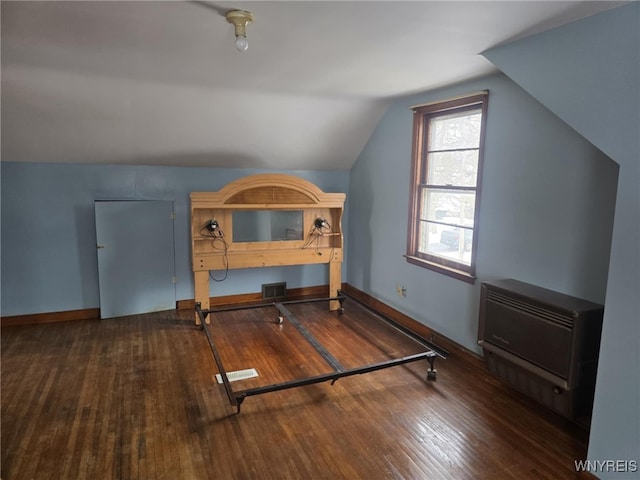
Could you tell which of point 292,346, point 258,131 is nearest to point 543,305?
point 292,346

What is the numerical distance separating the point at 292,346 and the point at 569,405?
7.62 feet

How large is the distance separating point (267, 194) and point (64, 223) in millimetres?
2277

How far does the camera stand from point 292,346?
13.1ft

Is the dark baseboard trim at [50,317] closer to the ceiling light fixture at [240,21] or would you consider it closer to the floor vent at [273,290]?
the floor vent at [273,290]

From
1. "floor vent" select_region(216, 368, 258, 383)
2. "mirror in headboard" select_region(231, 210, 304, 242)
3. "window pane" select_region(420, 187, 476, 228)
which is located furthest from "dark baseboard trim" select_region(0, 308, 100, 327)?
"window pane" select_region(420, 187, 476, 228)

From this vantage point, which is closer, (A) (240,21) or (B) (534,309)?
(A) (240,21)

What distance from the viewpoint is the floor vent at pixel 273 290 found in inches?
217

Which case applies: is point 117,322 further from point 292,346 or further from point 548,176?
point 548,176

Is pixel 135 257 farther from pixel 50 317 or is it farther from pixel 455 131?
pixel 455 131

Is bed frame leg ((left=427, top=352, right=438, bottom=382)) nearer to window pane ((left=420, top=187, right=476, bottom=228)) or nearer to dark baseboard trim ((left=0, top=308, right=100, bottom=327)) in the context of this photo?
window pane ((left=420, top=187, right=476, bottom=228))

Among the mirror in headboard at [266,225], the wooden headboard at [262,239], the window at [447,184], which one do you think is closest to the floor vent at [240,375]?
the wooden headboard at [262,239]

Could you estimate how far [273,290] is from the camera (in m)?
5.55

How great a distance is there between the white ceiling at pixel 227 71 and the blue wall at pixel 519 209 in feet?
1.19

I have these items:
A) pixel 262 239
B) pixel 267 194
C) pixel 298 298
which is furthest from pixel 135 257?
pixel 298 298
